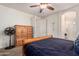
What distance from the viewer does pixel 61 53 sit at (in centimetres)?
130

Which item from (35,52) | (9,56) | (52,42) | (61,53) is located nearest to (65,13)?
(52,42)

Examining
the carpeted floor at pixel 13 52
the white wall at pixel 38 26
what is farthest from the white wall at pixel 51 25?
the carpeted floor at pixel 13 52

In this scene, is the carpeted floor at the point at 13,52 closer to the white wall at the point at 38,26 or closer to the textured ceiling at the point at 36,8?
the white wall at the point at 38,26

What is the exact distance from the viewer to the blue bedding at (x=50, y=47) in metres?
1.32

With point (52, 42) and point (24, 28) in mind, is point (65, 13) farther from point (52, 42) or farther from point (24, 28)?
A: point (24, 28)

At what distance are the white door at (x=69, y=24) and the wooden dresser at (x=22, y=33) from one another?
517 mm

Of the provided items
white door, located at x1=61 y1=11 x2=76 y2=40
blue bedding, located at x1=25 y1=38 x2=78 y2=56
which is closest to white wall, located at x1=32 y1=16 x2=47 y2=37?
blue bedding, located at x1=25 y1=38 x2=78 y2=56

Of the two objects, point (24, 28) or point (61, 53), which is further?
point (24, 28)

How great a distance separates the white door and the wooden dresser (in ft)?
1.70

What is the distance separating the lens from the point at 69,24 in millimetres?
1472

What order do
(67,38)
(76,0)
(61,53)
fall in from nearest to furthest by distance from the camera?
(76,0)
(61,53)
(67,38)

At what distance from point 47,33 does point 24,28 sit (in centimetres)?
37

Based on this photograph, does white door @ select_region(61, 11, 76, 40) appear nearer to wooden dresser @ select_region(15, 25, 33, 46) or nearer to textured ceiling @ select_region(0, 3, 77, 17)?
textured ceiling @ select_region(0, 3, 77, 17)

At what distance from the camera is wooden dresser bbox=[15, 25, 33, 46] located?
146 centimetres
